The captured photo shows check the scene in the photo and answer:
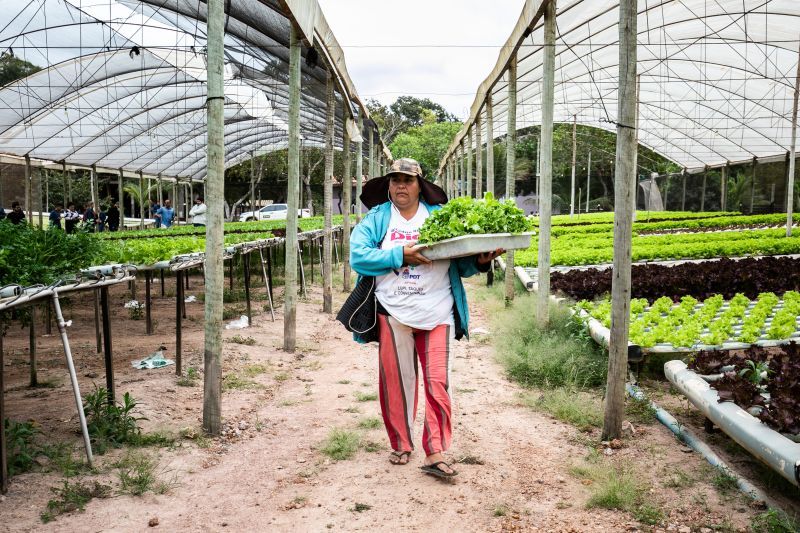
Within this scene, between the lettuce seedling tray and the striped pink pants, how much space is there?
487 mm

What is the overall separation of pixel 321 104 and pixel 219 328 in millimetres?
14351

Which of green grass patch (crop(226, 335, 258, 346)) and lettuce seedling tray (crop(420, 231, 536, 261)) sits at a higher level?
lettuce seedling tray (crop(420, 231, 536, 261))

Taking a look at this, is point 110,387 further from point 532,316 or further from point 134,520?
point 532,316

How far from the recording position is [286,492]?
4.00 m

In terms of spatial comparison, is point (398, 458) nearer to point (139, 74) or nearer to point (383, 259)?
point (383, 259)

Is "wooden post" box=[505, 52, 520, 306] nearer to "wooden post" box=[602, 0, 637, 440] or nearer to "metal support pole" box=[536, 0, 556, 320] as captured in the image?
"metal support pole" box=[536, 0, 556, 320]

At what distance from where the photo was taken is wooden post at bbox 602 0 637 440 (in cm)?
456

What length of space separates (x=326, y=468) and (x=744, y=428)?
2.49 m

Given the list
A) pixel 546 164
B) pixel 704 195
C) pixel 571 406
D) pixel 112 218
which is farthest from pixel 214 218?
pixel 704 195

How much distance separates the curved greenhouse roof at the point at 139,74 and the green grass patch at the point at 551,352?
4.10 m

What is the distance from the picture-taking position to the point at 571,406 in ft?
17.4

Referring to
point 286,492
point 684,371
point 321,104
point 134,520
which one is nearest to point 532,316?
point 684,371

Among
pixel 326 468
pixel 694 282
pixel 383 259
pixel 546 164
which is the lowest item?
pixel 326 468

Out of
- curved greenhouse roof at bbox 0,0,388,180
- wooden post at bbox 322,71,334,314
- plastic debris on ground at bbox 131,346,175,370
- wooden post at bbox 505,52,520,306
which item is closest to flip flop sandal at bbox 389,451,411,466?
plastic debris on ground at bbox 131,346,175,370
